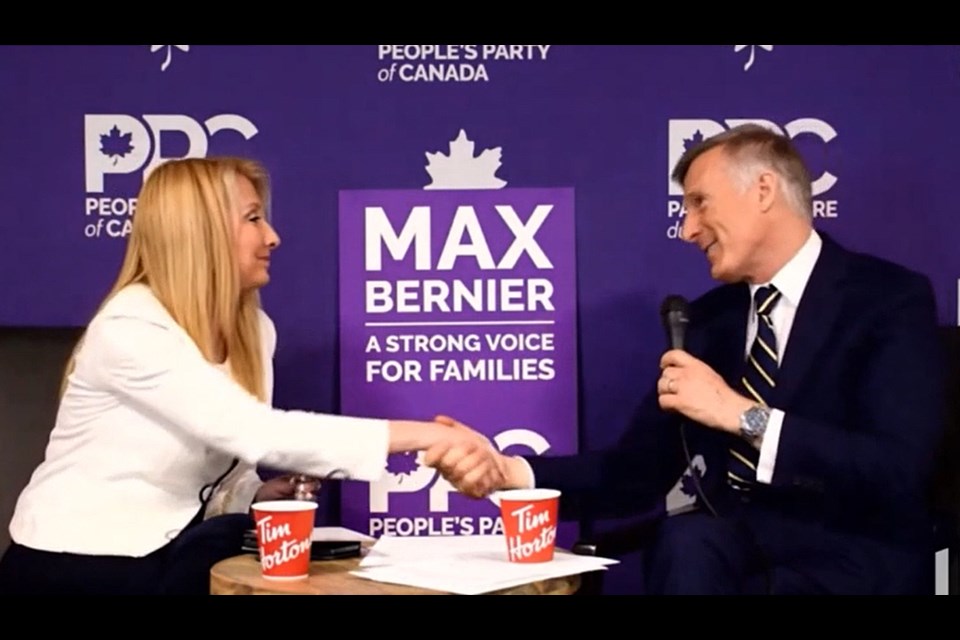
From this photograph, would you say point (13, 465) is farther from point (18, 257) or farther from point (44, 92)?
point (44, 92)

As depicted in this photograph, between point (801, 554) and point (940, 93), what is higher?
point (940, 93)

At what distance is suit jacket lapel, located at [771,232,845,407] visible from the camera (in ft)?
8.77

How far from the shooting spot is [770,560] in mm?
2582

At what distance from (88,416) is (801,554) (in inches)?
56.3

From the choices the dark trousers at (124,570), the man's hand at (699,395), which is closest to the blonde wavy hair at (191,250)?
the dark trousers at (124,570)

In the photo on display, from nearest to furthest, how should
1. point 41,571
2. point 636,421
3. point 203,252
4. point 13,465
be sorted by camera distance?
point 41,571 < point 203,252 < point 636,421 < point 13,465

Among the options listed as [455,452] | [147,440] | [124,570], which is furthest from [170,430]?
[455,452]

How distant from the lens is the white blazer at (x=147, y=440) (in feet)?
8.00

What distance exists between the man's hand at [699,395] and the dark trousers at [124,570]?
0.91 m

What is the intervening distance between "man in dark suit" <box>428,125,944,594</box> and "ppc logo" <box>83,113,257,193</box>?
1.30 metres

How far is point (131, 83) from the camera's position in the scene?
3400mm

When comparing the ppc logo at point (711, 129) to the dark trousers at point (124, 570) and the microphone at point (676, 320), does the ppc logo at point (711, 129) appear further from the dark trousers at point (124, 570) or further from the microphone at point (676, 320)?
the dark trousers at point (124, 570)

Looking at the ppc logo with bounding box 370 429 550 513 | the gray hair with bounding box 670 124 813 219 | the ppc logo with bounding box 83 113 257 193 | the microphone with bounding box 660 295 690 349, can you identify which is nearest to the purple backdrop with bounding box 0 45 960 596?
the ppc logo with bounding box 83 113 257 193
